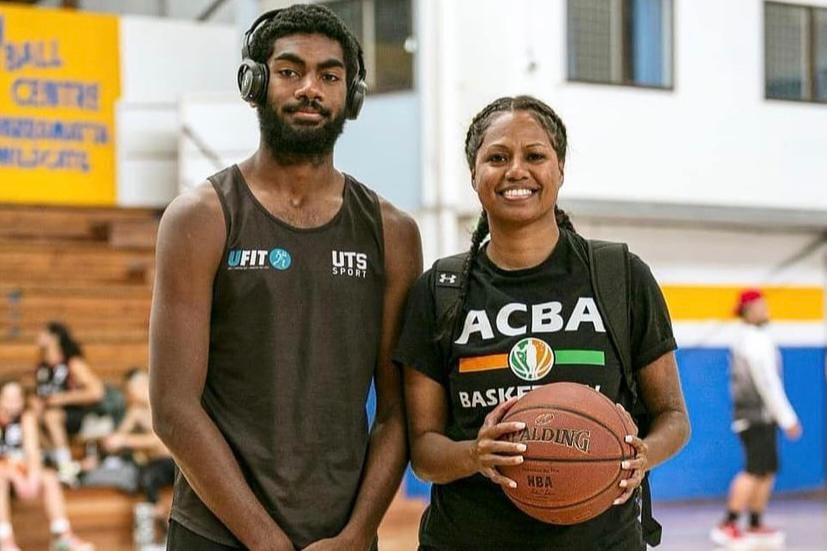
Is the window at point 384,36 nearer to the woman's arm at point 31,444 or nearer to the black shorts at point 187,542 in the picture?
the woman's arm at point 31,444

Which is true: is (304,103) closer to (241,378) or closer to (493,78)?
(241,378)

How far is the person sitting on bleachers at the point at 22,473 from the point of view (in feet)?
27.7

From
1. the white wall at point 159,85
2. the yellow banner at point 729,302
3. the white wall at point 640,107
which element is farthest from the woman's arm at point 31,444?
the yellow banner at point 729,302

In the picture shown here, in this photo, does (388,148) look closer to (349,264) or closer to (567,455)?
(349,264)

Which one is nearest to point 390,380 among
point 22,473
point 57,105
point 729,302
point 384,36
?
point 22,473

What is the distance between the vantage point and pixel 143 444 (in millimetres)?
9086

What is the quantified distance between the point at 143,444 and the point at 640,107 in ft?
15.0

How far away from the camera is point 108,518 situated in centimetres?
899

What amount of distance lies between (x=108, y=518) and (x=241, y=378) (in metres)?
6.74

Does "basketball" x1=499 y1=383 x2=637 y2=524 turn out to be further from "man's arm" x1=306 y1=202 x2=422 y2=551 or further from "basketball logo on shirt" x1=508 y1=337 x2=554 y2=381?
"man's arm" x1=306 y1=202 x2=422 y2=551

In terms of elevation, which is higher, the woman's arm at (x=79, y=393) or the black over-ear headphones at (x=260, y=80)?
the black over-ear headphones at (x=260, y=80)

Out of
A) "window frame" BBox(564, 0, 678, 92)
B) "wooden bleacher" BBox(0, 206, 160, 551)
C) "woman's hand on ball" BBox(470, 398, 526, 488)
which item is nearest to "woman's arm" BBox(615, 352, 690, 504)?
"woman's hand on ball" BBox(470, 398, 526, 488)

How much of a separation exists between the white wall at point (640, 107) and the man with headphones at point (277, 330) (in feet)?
24.6

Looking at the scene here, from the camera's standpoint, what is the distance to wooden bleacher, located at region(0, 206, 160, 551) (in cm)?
1099
